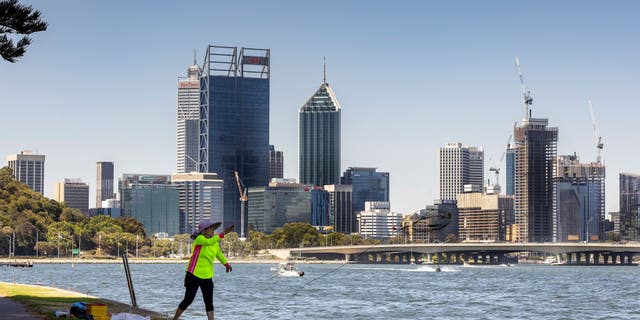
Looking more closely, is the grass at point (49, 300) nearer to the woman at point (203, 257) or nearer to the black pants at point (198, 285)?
the black pants at point (198, 285)

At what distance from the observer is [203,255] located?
31.9 meters

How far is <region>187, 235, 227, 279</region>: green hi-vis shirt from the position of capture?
3186 centimetres

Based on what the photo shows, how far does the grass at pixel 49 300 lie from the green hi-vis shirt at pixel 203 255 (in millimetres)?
6021

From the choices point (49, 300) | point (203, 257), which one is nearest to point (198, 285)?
point (203, 257)

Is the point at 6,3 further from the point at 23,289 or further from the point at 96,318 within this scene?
the point at 23,289

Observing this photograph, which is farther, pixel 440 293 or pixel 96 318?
pixel 440 293

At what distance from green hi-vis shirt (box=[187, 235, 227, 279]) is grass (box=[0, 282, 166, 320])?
6021mm

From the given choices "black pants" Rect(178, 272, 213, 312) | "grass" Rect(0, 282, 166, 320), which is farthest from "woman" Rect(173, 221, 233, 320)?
"grass" Rect(0, 282, 166, 320)

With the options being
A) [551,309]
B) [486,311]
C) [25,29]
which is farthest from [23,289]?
[551,309]

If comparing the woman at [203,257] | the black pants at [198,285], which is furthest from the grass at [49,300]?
the woman at [203,257]

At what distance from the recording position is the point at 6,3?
40.4m

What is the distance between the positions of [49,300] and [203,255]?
1532 centimetres

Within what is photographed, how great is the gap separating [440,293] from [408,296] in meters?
9.11

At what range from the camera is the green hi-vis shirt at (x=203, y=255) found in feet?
105
